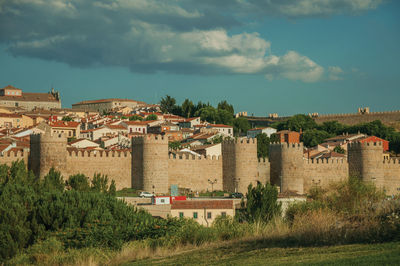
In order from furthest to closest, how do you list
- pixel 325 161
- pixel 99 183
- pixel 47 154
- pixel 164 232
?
pixel 325 161 → pixel 47 154 → pixel 99 183 → pixel 164 232

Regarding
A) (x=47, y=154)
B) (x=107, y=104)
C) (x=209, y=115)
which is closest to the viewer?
(x=47, y=154)

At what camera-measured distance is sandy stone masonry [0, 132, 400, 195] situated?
37.1 meters

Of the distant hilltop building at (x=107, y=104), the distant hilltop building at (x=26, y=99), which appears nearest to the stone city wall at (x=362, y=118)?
the distant hilltop building at (x=107, y=104)

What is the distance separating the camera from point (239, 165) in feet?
135

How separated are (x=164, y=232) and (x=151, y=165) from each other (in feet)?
68.5

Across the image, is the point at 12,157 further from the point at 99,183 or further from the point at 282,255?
the point at 282,255

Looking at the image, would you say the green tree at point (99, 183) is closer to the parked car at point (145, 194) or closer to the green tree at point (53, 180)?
the green tree at point (53, 180)

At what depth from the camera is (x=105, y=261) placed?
15.7 meters

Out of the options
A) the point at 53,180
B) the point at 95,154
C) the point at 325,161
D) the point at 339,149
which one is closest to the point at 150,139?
the point at 95,154

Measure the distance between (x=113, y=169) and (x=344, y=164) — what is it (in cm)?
1674

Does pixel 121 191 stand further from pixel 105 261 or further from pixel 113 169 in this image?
pixel 105 261

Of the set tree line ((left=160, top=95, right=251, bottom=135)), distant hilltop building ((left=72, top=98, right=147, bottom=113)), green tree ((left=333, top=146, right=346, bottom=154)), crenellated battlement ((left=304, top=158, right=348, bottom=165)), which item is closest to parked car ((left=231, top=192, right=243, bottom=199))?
crenellated battlement ((left=304, top=158, right=348, bottom=165))

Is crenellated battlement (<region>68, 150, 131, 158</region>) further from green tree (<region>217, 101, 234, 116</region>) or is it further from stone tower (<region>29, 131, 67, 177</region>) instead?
green tree (<region>217, 101, 234, 116</region>)

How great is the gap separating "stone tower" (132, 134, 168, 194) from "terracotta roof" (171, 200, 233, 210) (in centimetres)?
696
